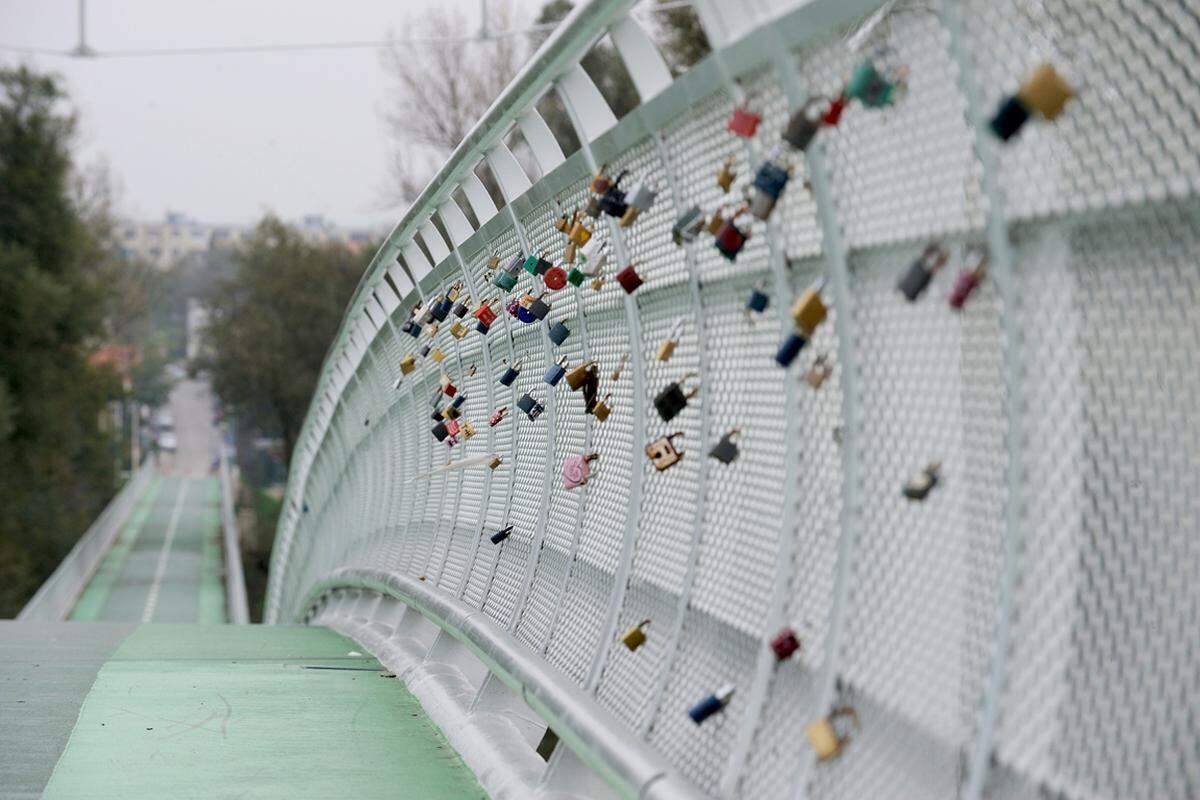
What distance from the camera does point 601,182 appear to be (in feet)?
14.7

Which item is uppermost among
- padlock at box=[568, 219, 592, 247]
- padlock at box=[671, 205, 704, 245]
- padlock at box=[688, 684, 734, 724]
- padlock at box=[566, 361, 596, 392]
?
padlock at box=[568, 219, 592, 247]

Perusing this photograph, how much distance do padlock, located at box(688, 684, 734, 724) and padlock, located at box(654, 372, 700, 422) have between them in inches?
31.9

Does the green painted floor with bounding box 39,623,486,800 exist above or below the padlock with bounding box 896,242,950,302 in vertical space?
below

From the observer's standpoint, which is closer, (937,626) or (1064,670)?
(1064,670)

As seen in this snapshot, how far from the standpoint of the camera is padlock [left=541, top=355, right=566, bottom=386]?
5.49 meters

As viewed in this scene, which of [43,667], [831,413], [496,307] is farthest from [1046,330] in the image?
[43,667]

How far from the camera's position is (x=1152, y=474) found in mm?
2301

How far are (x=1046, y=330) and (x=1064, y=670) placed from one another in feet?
1.74

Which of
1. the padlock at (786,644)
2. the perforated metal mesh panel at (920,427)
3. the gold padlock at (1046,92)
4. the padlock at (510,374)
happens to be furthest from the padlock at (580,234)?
the gold padlock at (1046,92)

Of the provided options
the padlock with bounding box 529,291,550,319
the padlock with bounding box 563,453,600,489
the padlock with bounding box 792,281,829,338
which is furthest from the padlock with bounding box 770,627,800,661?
the padlock with bounding box 529,291,550,319

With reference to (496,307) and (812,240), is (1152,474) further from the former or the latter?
(496,307)

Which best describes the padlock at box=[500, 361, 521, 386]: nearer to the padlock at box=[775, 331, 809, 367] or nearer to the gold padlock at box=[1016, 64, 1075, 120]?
the padlock at box=[775, 331, 809, 367]

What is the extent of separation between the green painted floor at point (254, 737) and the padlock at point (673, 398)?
1515 mm

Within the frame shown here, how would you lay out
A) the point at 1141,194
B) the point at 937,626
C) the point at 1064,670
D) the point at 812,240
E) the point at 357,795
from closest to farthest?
the point at 1141,194 → the point at 1064,670 → the point at 937,626 → the point at 812,240 → the point at 357,795
